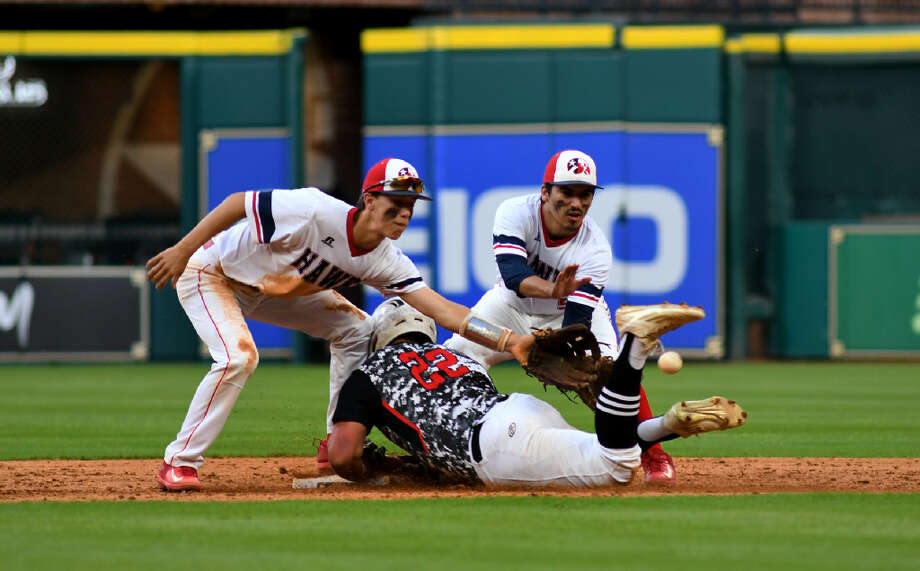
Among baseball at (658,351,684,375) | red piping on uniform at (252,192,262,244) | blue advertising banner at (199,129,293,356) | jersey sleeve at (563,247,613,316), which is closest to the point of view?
baseball at (658,351,684,375)

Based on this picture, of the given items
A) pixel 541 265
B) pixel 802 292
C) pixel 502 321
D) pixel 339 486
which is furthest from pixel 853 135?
pixel 339 486

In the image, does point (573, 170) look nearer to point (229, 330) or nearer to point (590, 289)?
point (590, 289)

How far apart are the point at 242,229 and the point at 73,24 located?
11.9 metres

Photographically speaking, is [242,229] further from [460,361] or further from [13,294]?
[13,294]

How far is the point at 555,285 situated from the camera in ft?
21.8

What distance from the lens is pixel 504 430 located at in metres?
6.05

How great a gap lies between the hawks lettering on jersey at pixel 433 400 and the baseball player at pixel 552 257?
19.0 inches

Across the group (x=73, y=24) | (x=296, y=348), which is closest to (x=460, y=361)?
(x=296, y=348)

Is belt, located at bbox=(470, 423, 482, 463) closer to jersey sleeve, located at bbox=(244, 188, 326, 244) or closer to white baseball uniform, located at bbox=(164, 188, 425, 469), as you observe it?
white baseball uniform, located at bbox=(164, 188, 425, 469)

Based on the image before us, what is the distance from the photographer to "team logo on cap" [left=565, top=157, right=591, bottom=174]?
710 centimetres

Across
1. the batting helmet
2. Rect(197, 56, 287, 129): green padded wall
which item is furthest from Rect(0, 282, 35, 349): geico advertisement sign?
the batting helmet

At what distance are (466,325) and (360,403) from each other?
0.64 meters

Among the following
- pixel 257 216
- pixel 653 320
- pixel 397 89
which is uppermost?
pixel 397 89

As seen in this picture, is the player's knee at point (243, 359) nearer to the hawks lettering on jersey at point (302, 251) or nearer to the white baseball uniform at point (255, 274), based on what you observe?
the white baseball uniform at point (255, 274)
